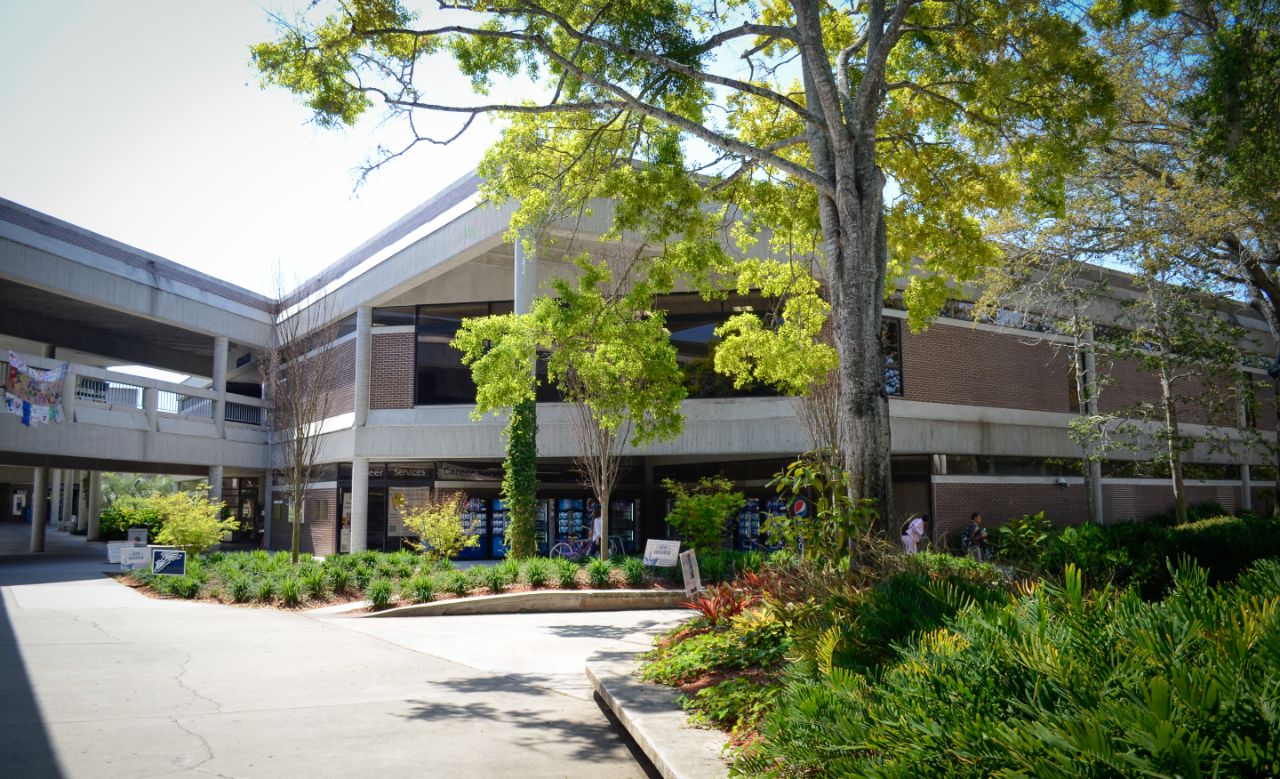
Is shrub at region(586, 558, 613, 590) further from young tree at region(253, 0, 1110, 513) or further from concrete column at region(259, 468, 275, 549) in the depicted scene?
concrete column at region(259, 468, 275, 549)

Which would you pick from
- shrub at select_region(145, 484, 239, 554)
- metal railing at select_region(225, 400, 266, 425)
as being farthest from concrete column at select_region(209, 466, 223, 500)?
shrub at select_region(145, 484, 239, 554)

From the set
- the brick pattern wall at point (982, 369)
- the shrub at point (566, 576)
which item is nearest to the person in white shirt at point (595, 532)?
the shrub at point (566, 576)

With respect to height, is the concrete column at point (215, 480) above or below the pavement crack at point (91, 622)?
above

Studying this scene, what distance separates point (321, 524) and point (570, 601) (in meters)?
15.5

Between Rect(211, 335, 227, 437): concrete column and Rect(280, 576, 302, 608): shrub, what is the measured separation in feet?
51.4

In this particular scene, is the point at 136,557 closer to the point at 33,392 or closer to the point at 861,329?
the point at 33,392

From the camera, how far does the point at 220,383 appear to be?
1191 inches

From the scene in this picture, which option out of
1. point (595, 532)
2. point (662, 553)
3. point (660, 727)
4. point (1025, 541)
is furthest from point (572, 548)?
point (660, 727)

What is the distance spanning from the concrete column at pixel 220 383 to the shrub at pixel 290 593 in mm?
15671

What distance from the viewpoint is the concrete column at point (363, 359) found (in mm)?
25688

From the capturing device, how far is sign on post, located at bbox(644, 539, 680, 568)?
1628cm

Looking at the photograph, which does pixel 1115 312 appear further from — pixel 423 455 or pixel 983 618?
pixel 983 618

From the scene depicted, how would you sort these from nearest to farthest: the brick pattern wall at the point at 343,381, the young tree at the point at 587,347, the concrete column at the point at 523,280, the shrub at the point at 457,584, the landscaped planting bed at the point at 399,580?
the young tree at the point at 587,347, the landscaped planting bed at the point at 399,580, the shrub at the point at 457,584, the concrete column at the point at 523,280, the brick pattern wall at the point at 343,381

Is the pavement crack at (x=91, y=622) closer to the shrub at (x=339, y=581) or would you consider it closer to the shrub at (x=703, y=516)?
the shrub at (x=339, y=581)
